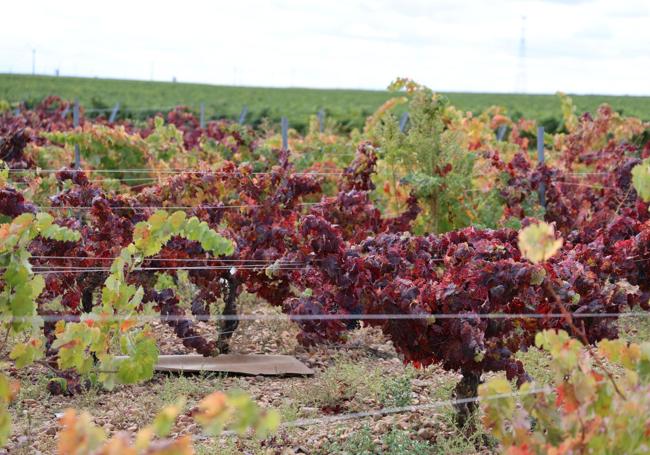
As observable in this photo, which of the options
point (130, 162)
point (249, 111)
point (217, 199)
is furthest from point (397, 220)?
point (249, 111)

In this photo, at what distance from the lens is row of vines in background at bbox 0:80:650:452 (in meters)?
3.75

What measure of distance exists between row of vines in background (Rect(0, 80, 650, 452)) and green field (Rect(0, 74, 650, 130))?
14.2m

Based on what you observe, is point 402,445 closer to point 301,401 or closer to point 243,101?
point 301,401

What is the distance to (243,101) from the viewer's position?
44.5m

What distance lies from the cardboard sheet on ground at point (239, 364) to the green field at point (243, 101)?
56.8ft

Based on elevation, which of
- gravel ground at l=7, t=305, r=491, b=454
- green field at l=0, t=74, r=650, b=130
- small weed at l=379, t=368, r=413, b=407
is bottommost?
gravel ground at l=7, t=305, r=491, b=454

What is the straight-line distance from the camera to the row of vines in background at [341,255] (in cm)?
375

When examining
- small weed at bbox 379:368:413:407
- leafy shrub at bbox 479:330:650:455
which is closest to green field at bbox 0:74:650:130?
small weed at bbox 379:368:413:407

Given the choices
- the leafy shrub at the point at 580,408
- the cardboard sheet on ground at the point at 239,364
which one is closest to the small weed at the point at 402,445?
the cardboard sheet on ground at the point at 239,364

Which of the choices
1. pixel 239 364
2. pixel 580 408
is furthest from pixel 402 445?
pixel 580 408

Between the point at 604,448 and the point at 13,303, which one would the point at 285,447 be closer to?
the point at 13,303

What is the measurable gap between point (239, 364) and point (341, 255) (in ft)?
4.56

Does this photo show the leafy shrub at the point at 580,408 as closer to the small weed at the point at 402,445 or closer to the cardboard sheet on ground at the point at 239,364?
the small weed at the point at 402,445

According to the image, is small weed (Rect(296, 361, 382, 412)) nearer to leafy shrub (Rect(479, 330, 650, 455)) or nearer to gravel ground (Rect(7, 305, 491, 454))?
gravel ground (Rect(7, 305, 491, 454))
